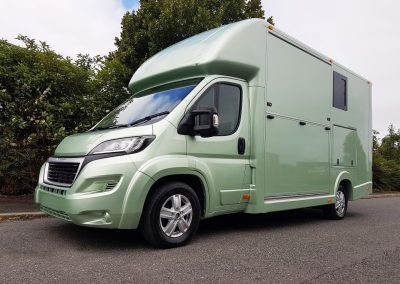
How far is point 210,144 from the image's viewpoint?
16.7 ft

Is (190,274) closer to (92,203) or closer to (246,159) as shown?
(92,203)

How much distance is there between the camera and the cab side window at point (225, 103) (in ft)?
17.2

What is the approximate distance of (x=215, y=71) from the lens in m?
5.41

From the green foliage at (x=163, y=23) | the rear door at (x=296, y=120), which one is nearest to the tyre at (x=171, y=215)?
the rear door at (x=296, y=120)

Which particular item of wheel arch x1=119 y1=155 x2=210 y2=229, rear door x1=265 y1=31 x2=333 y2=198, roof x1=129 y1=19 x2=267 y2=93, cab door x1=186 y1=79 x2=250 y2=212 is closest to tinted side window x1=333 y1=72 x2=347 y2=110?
rear door x1=265 y1=31 x2=333 y2=198

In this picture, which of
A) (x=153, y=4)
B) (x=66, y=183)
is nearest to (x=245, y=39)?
(x=66, y=183)

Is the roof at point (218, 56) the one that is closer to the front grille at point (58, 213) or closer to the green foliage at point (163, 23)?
the front grille at point (58, 213)

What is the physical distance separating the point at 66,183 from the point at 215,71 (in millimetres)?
2405

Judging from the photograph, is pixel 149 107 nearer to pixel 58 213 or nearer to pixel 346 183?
pixel 58 213

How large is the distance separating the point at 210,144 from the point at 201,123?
40 centimetres

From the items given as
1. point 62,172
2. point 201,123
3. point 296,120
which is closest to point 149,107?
point 201,123

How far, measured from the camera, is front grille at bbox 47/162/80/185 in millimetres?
4480

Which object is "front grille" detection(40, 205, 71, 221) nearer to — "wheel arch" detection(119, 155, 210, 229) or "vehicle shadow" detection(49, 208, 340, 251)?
"vehicle shadow" detection(49, 208, 340, 251)

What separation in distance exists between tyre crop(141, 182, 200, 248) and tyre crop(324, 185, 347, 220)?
3.66 m
